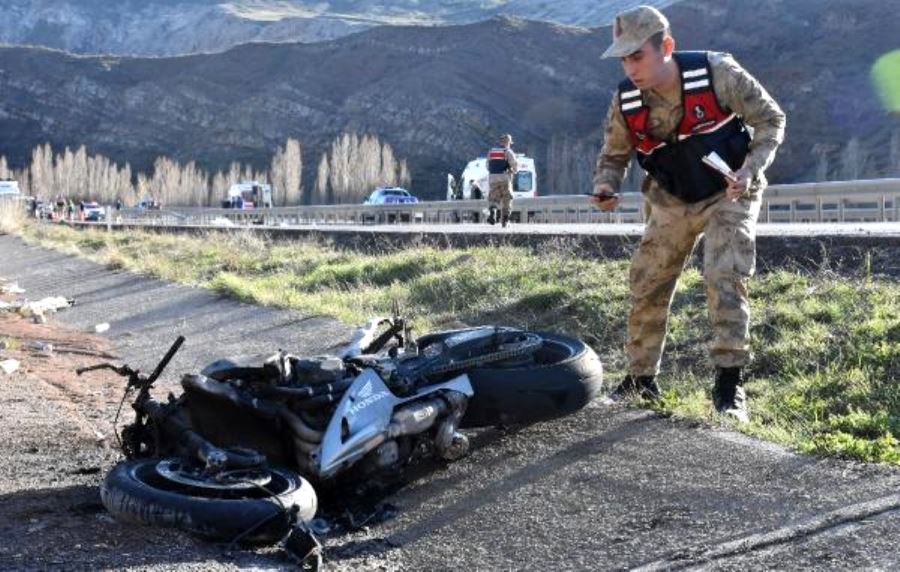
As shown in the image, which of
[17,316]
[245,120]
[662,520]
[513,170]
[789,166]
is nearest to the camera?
[662,520]

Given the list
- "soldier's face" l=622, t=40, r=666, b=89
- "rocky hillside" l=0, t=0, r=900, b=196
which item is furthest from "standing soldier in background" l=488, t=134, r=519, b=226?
"rocky hillside" l=0, t=0, r=900, b=196

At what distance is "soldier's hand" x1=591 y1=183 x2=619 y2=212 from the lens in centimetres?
554

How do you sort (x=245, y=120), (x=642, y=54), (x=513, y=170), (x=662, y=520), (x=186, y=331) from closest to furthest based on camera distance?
1. (x=662, y=520)
2. (x=642, y=54)
3. (x=186, y=331)
4. (x=513, y=170)
5. (x=245, y=120)

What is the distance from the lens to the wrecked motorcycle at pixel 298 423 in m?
3.59

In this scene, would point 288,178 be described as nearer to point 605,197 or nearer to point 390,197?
point 390,197

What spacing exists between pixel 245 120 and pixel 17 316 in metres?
101

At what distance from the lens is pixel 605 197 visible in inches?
219

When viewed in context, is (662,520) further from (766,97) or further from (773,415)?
(766,97)

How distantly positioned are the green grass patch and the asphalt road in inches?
11.7

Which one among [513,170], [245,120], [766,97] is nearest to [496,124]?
[245,120]

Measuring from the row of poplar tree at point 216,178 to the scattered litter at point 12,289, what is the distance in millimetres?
66456

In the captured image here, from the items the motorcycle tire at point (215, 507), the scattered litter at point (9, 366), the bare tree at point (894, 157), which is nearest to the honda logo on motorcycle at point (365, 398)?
the motorcycle tire at point (215, 507)

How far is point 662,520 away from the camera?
12.1ft

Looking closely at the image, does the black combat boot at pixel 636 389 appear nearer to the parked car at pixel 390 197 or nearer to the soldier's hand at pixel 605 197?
the soldier's hand at pixel 605 197
